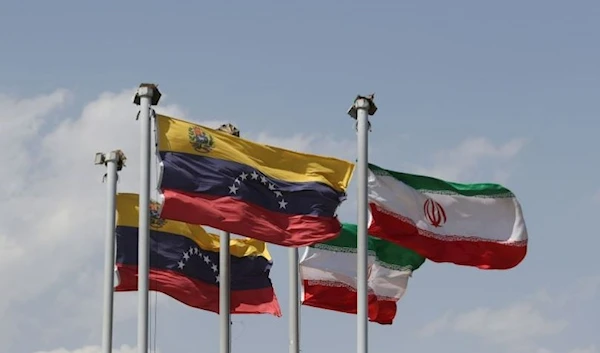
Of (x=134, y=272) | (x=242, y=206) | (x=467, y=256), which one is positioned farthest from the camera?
(x=134, y=272)

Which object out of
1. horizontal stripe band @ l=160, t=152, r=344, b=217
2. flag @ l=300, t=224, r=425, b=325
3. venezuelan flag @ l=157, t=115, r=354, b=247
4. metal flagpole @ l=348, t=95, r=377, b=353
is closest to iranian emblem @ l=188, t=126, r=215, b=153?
venezuelan flag @ l=157, t=115, r=354, b=247

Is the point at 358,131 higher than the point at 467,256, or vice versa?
the point at 358,131

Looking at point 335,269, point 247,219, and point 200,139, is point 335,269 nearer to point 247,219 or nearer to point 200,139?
point 247,219

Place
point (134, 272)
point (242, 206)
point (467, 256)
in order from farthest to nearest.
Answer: point (134, 272)
point (467, 256)
point (242, 206)

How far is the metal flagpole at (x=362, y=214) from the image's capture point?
29125 millimetres

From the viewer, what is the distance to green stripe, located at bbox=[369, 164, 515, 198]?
31750mm

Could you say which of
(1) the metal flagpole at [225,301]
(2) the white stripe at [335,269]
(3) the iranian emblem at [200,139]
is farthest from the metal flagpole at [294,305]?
(3) the iranian emblem at [200,139]

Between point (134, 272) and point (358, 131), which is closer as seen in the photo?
point (358, 131)

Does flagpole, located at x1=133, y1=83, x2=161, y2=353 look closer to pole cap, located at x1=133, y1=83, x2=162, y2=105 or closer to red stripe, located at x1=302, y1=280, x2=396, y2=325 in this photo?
pole cap, located at x1=133, y1=83, x2=162, y2=105

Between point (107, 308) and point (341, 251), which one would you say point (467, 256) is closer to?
point (341, 251)

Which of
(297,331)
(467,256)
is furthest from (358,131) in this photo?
(297,331)

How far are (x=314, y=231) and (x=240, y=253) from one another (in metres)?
6.16

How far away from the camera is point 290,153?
31219 millimetres

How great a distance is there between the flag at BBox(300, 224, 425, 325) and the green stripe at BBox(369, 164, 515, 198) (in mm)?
2419
